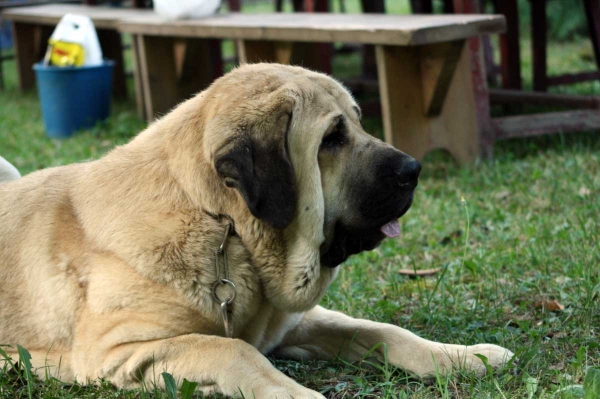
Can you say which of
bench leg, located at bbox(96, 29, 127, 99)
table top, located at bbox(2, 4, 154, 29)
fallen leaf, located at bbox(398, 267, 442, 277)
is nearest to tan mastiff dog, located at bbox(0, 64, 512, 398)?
fallen leaf, located at bbox(398, 267, 442, 277)

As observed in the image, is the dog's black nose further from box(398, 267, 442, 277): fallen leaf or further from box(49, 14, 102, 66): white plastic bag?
box(49, 14, 102, 66): white plastic bag

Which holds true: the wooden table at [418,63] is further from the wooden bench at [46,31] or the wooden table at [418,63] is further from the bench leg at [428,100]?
the wooden bench at [46,31]

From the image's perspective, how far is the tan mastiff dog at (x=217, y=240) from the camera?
8.54 ft

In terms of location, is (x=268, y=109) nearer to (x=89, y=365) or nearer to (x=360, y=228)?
(x=360, y=228)

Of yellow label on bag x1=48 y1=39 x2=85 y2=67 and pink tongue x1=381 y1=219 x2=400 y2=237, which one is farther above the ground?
yellow label on bag x1=48 y1=39 x2=85 y2=67

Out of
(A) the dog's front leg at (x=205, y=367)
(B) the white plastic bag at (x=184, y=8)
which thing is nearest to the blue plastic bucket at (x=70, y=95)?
(B) the white plastic bag at (x=184, y=8)

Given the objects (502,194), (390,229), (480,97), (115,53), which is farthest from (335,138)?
(115,53)

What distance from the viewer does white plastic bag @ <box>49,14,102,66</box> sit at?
25.5ft

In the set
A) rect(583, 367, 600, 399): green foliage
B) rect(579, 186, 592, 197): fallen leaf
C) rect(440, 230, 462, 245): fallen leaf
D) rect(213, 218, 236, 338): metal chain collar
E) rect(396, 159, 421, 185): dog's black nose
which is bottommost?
rect(440, 230, 462, 245): fallen leaf

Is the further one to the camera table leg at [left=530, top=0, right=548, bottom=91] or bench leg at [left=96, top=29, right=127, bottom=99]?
bench leg at [left=96, top=29, right=127, bottom=99]

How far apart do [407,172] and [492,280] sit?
3.73 feet

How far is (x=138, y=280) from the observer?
269 cm

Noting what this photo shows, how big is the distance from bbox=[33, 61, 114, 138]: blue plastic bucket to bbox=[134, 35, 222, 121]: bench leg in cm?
42

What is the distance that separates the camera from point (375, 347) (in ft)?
9.30
